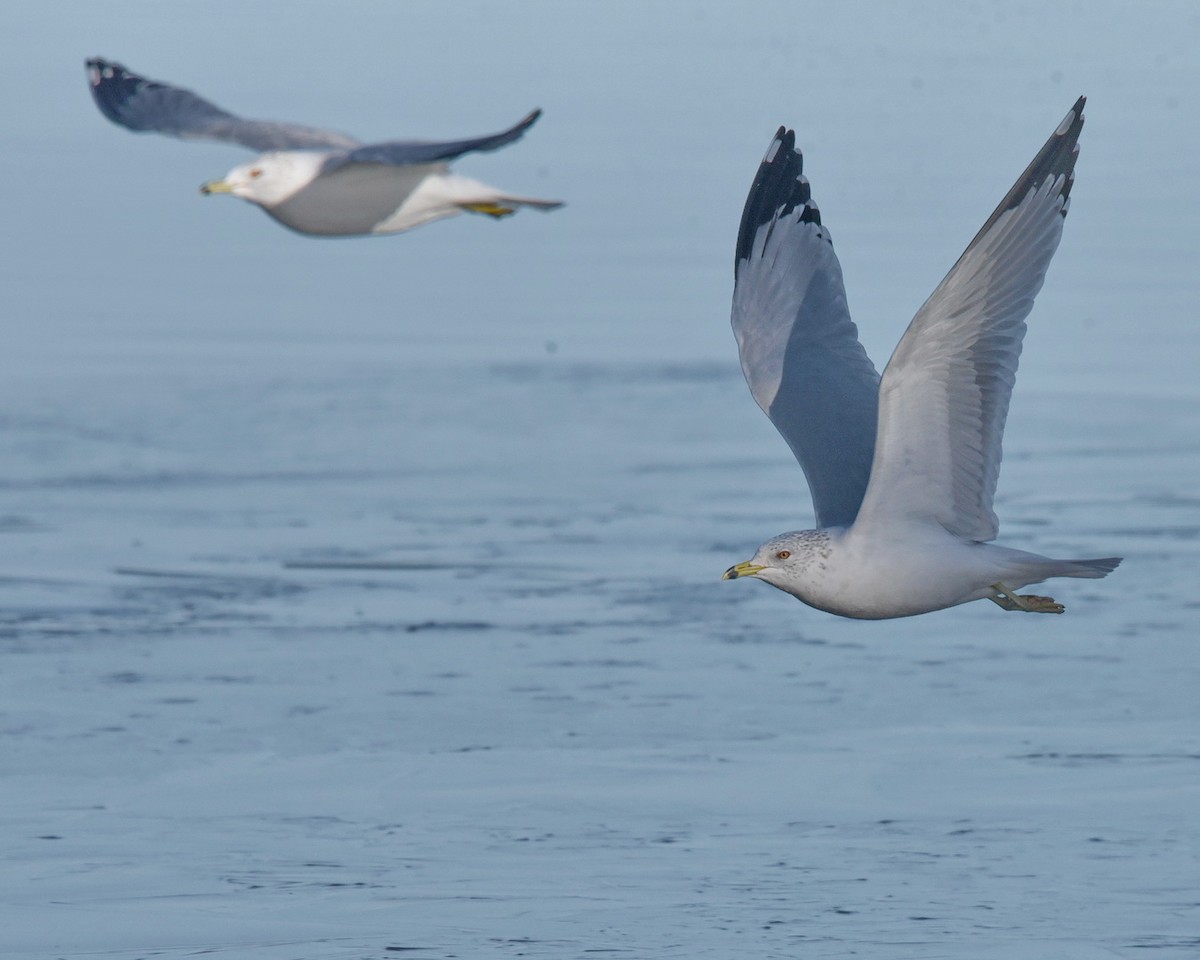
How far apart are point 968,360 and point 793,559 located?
2.40 ft

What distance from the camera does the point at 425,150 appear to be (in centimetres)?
936

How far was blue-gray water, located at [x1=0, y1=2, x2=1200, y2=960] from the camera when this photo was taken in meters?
8.83

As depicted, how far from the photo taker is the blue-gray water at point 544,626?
8.83 meters

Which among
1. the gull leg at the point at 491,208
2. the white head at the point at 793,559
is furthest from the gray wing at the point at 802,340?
the gull leg at the point at 491,208

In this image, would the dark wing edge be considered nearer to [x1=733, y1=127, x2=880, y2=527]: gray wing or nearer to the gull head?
[x1=733, y1=127, x2=880, y2=527]: gray wing

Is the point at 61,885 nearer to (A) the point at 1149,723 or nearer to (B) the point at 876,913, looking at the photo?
(B) the point at 876,913

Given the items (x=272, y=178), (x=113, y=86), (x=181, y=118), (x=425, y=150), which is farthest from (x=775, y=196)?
(x=113, y=86)

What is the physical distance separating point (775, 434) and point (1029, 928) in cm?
679

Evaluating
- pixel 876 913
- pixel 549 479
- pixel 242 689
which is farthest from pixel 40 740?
pixel 549 479

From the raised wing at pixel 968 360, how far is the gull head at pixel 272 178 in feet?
13.4

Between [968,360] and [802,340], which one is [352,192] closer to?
[802,340]

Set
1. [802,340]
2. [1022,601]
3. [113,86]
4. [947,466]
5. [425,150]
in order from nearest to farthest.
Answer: [947,466]
[1022,601]
[802,340]
[425,150]
[113,86]

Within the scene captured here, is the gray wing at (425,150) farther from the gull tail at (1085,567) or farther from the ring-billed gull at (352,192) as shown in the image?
the gull tail at (1085,567)

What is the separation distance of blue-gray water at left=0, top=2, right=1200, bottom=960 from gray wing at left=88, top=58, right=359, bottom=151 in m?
2.32
